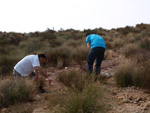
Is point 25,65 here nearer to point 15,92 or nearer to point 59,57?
point 15,92

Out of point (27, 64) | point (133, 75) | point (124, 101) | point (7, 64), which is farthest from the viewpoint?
point (7, 64)

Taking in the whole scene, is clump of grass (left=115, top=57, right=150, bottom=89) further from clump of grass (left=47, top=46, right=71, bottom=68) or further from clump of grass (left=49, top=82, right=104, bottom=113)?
clump of grass (left=47, top=46, right=71, bottom=68)

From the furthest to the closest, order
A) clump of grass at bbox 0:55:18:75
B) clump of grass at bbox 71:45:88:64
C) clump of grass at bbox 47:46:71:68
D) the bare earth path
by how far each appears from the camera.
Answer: clump of grass at bbox 71:45:88:64
clump of grass at bbox 47:46:71:68
clump of grass at bbox 0:55:18:75
the bare earth path

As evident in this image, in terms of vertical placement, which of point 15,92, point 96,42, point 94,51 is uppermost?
point 96,42

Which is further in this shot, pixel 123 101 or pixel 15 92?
pixel 15 92

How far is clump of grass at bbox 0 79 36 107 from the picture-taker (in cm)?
425

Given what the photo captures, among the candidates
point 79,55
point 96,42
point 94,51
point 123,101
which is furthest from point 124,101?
point 79,55

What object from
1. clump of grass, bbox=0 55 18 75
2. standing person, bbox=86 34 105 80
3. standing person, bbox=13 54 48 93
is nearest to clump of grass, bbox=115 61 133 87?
standing person, bbox=86 34 105 80

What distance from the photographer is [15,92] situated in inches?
170

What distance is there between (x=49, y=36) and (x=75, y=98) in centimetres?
1631

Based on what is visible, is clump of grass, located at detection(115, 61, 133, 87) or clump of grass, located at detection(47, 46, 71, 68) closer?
clump of grass, located at detection(115, 61, 133, 87)

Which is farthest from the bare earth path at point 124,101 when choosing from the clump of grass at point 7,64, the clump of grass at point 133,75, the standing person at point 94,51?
the clump of grass at point 7,64

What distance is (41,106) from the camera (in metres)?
4.12

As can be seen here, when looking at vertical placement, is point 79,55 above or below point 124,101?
above
